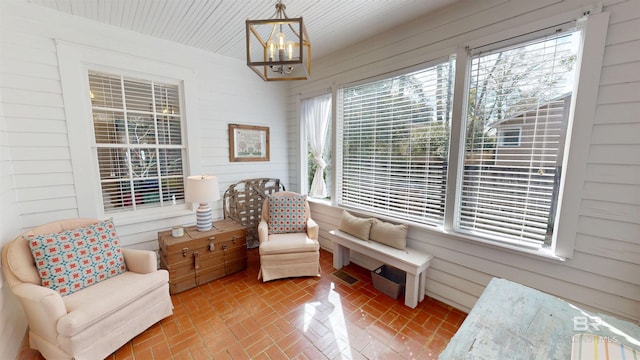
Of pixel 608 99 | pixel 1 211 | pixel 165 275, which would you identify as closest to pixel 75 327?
pixel 165 275

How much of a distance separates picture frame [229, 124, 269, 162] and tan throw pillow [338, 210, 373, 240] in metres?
1.66

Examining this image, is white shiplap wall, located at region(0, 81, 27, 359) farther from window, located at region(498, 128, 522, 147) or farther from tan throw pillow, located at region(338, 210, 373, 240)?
window, located at region(498, 128, 522, 147)

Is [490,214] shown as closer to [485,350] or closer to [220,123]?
[485,350]

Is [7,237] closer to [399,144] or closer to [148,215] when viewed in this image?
[148,215]

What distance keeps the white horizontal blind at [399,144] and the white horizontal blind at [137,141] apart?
2171 mm

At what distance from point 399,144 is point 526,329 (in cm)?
187

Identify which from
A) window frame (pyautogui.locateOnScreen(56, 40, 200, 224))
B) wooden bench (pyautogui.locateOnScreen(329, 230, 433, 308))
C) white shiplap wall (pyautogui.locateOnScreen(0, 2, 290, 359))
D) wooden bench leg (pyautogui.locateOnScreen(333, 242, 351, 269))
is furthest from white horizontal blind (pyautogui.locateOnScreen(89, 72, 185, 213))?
→ wooden bench (pyautogui.locateOnScreen(329, 230, 433, 308))

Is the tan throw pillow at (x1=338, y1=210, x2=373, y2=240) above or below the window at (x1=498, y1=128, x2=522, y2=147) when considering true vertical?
below

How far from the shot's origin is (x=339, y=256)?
2.95 m

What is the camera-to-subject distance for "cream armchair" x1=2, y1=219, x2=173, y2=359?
1.50 metres

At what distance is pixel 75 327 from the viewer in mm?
1476

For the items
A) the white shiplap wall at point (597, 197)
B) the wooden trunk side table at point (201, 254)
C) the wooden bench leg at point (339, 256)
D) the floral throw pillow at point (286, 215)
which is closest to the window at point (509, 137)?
the white shiplap wall at point (597, 197)

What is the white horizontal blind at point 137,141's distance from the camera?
2.48 metres

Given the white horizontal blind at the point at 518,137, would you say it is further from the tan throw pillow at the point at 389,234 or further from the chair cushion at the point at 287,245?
the chair cushion at the point at 287,245
